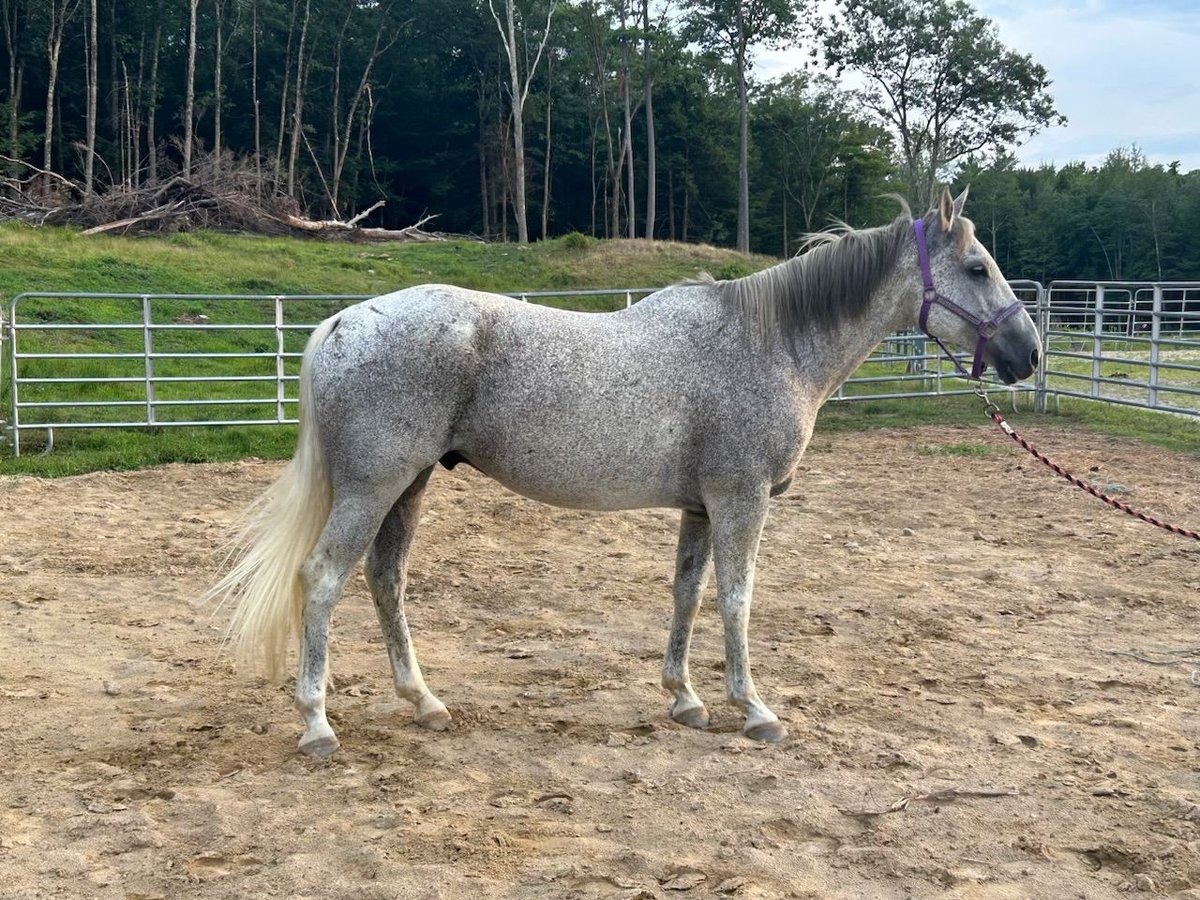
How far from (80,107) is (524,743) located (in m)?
37.2

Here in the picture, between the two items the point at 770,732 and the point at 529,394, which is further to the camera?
the point at 770,732

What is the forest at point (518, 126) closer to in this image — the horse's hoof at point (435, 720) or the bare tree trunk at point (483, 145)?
the bare tree trunk at point (483, 145)

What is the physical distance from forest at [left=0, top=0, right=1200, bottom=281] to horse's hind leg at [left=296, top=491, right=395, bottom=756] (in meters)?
25.1

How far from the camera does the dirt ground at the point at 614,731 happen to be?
8.36 ft

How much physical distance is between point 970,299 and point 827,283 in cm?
49

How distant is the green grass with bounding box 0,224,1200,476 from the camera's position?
29.5 ft

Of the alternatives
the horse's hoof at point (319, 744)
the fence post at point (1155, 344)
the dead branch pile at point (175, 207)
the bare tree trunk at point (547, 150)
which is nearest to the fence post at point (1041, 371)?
the fence post at point (1155, 344)

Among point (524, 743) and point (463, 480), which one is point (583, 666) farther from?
point (463, 480)

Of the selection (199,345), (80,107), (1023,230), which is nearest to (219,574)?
(199,345)

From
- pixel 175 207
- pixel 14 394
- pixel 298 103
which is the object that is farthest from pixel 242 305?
pixel 298 103

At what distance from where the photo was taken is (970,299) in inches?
137

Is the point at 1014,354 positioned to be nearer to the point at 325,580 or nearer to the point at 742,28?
the point at 325,580

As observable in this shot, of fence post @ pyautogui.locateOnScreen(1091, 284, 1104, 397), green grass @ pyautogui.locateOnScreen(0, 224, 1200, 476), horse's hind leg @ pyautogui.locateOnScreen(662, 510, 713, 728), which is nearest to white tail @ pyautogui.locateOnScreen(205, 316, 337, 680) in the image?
horse's hind leg @ pyautogui.locateOnScreen(662, 510, 713, 728)

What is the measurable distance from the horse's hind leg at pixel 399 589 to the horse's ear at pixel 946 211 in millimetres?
1984
